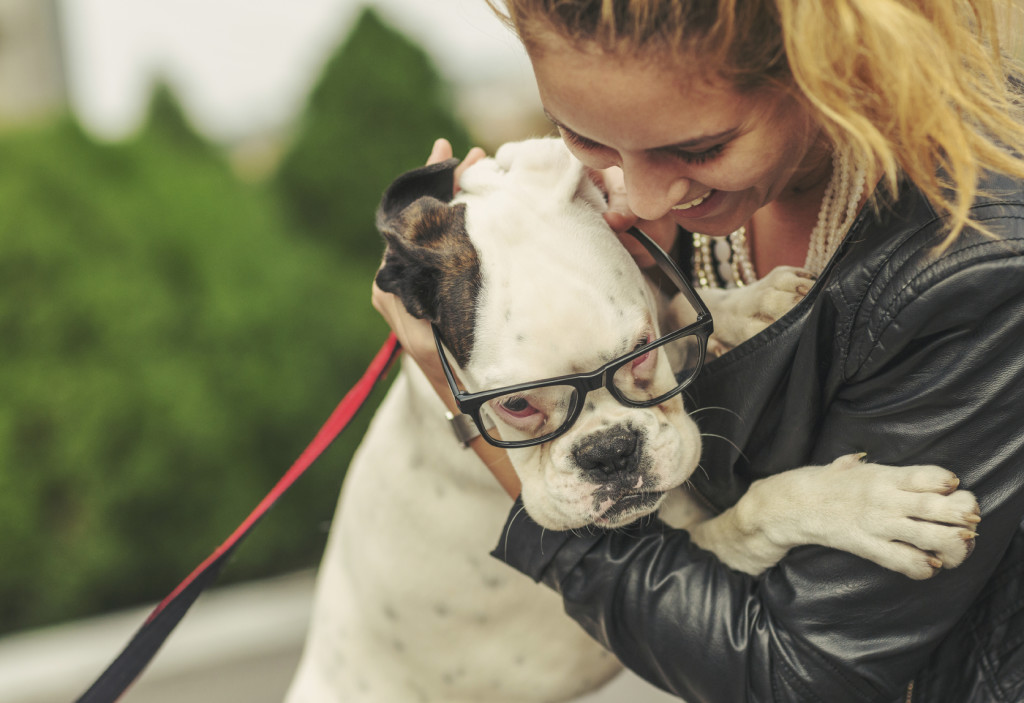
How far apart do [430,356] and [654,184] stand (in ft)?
1.78

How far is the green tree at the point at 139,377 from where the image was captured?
3553mm

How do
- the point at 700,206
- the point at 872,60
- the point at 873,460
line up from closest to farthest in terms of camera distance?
the point at 872,60 < the point at 873,460 < the point at 700,206

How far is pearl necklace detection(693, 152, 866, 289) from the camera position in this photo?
1.43 m

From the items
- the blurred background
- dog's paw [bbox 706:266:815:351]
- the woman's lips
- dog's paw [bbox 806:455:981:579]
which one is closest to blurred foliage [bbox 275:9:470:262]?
the blurred background

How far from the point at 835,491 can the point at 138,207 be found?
3.33m

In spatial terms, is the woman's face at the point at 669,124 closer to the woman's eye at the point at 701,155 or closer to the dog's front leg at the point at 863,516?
the woman's eye at the point at 701,155

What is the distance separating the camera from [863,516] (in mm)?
1300

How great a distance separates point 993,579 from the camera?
137 cm

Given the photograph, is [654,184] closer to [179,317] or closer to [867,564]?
[867,564]

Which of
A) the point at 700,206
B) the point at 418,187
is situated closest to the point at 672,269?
the point at 700,206

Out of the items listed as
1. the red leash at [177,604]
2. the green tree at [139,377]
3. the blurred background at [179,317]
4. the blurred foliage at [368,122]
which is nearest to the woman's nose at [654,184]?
the red leash at [177,604]

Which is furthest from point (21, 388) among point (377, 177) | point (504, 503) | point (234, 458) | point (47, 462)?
point (504, 503)

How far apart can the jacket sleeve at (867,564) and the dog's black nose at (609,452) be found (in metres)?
0.12

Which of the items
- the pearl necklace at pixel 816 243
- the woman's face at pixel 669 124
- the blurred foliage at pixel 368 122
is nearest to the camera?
the woman's face at pixel 669 124
